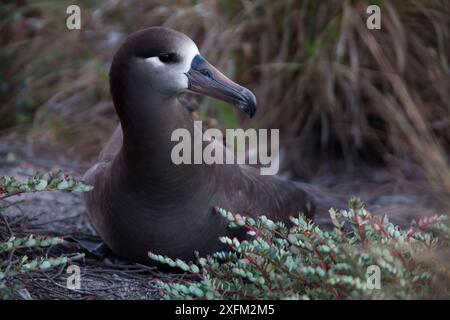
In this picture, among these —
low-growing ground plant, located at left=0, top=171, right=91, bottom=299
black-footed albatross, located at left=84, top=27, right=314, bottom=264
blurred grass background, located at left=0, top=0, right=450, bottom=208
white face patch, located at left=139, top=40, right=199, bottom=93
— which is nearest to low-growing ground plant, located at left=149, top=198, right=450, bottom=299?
low-growing ground plant, located at left=0, top=171, right=91, bottom=299

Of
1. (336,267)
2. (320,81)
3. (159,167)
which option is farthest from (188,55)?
(320,81)

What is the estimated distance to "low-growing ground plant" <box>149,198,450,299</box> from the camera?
2.79 m

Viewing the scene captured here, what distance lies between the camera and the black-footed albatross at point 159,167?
360 centimetres

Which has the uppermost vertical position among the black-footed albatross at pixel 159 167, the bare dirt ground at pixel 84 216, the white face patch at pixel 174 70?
the white face patch at pixel 174 70

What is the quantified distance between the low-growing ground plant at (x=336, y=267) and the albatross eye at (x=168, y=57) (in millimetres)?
910

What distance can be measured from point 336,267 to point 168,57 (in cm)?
136

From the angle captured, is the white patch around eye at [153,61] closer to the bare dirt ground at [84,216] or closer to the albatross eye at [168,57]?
the albatross eye at [168,57]

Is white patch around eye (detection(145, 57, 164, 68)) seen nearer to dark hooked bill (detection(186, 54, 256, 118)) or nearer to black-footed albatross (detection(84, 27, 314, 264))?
black-footed albatross (detection(84, 27, 314, 264))

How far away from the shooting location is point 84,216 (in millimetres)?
4852

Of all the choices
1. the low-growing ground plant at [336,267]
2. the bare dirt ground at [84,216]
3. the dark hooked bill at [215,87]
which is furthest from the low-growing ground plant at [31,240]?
the dark hooked bill at [215,87]

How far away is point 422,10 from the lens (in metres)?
5.96
